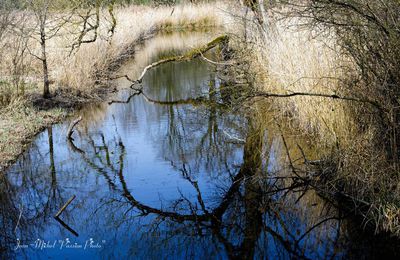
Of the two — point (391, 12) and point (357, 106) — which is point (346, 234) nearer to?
point (357, 106)

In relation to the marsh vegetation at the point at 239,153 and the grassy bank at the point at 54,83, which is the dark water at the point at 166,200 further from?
the grassy bank at the point at 54,83

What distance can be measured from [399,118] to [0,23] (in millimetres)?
6371

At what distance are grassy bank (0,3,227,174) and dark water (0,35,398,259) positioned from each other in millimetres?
362

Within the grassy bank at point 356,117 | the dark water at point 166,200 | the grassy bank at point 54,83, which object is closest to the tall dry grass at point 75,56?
the grassy bank at point 54,83

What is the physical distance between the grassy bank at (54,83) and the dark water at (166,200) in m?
0.36

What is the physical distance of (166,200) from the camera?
546cm

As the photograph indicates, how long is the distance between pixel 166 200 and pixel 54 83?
6.45 meters

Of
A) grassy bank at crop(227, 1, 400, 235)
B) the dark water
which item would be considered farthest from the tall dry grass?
grassy bank at crop(227, 1, 400, 235)

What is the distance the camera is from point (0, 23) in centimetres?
811

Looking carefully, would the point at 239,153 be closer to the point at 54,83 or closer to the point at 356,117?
the point at 356,117

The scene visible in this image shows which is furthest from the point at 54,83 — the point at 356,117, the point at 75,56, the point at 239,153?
the point at 356,117

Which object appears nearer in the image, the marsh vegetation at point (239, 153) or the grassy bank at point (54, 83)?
the marsh vegetation at point (239, 153)

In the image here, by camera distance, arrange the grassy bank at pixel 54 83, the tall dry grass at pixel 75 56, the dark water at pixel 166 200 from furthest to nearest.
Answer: the tall dry grass at pixel 75 56, the grassy bank at pixel 54 83, the dark water at pixel 166 200

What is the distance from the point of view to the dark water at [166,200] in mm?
4499
